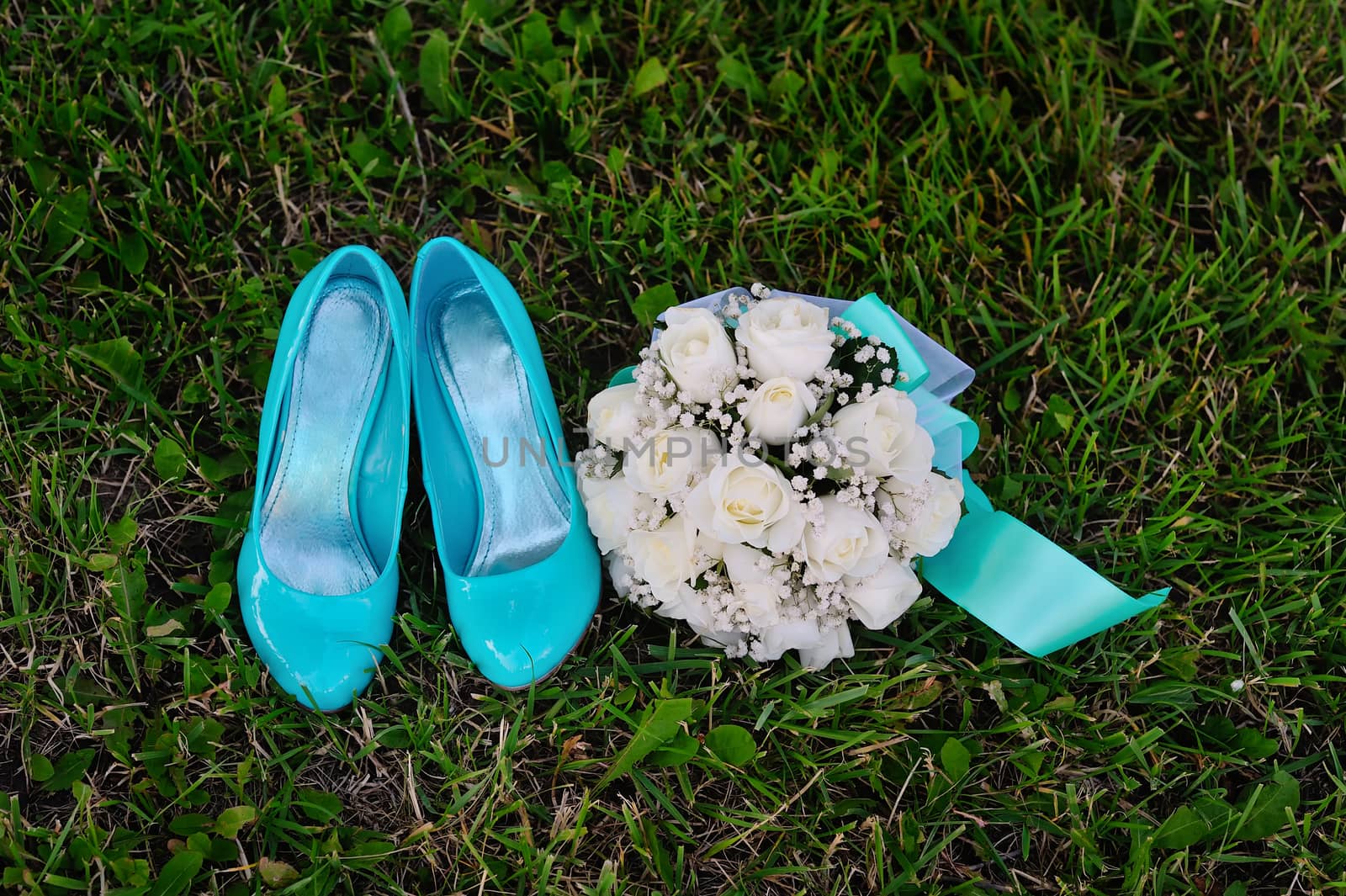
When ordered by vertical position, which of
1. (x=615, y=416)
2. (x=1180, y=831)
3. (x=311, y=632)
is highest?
(x=615, y=416)

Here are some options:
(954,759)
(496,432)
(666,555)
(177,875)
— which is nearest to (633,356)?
(496,432)

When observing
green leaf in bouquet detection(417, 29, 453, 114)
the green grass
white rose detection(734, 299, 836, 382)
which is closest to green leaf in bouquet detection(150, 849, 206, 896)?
the green grass

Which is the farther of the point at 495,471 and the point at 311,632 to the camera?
the point at 495,471

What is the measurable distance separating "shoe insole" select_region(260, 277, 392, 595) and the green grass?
8 cm

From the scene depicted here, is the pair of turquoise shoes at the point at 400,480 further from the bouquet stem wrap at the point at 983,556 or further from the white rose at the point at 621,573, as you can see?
the bouquet stem wrap at the point at 983,556

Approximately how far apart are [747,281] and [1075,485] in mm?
691

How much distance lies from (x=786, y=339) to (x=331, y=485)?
2.78 feet

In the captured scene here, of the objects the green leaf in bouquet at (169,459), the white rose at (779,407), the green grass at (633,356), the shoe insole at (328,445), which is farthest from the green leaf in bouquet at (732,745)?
the green leaf in bouquet at (169,459)

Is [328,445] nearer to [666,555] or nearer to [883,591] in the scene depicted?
[666,555]

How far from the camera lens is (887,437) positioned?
1.30m

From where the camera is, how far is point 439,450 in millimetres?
1709

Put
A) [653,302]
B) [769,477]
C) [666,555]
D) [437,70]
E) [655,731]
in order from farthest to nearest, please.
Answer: [437,70], [653,302], [655,731], [666,555], [769,477]

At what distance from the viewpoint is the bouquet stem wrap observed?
5.00 ft

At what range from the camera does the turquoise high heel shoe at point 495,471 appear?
1.58 meters
